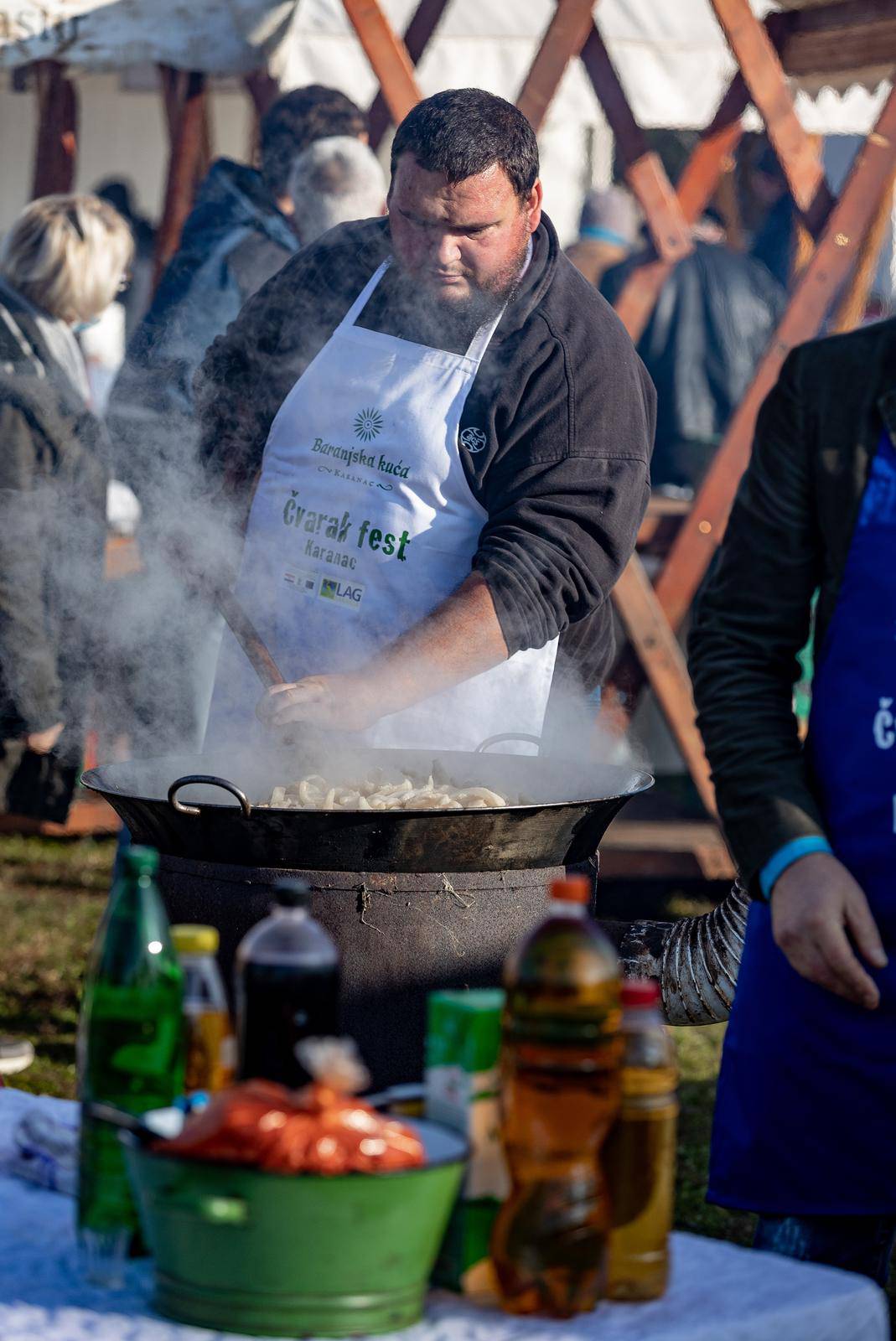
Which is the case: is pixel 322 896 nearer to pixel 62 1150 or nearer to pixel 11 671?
pixel 62 1150

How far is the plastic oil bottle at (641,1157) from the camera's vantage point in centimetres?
152

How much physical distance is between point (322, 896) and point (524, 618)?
0.69m

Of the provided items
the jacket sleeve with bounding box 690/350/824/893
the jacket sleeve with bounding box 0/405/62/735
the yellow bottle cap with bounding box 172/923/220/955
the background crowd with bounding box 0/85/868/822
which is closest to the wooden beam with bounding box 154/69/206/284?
the background crowd with bounding box 0/85/868/822

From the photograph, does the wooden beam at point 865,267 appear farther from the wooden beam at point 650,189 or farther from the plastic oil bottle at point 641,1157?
the plastic oil bottle at point 641,1157

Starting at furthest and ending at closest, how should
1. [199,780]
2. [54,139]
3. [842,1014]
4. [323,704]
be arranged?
1. [54,139]
2. [323,704]
3. [199,780]
4. [842,1014]

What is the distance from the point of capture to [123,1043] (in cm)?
160

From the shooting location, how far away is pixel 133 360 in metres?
4.66

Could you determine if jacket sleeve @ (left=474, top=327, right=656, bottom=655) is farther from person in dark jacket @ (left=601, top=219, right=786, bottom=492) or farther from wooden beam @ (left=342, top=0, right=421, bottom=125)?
person in dark jacket @ (left=601, top=219, right=786, bottom=492)

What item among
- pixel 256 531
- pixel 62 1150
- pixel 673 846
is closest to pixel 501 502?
pixel 256 531

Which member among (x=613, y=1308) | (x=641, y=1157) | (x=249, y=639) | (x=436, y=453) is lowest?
(x=613, y=1308)

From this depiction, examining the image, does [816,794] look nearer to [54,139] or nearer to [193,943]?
[193,943]

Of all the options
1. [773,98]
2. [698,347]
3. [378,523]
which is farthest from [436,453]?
[698,347]

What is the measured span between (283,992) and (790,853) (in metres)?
0.70

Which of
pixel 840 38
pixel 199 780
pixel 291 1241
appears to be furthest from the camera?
pixel 840 38
